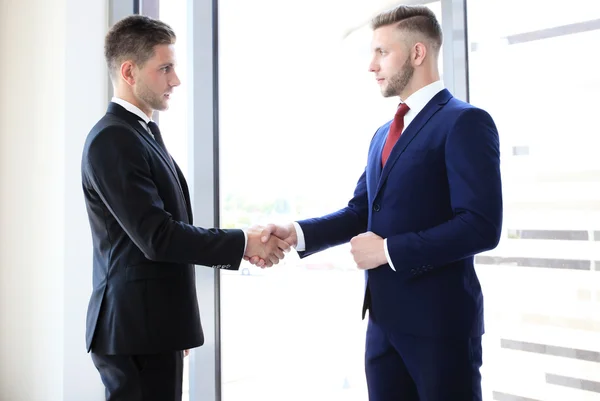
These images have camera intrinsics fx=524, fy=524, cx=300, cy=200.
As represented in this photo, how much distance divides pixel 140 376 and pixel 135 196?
52cm

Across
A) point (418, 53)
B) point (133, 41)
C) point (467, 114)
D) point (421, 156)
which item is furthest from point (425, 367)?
point (133, 41)

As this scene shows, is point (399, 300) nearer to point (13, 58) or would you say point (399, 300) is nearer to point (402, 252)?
point (402, 252)

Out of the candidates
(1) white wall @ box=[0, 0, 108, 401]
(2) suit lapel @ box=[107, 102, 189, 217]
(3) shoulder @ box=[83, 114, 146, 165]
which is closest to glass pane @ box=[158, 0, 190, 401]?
(1) white wall @ box=[0, 0, 108, 401]

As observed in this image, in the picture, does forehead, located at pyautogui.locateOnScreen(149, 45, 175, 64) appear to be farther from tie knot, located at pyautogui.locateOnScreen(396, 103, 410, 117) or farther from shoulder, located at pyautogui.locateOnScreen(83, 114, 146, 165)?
tie knot, located at pyautogui.locateOnScreen(396, 103, 410, 117)

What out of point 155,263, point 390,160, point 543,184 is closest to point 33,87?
point 155,263

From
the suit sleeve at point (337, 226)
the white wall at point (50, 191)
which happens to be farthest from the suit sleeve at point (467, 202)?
the white wall at point (50, 191)

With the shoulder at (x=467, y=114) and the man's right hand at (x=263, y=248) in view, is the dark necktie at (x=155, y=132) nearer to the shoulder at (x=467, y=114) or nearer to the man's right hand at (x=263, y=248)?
the man's right hand at (x=263, y=248)

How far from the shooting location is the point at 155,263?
5.20 ft

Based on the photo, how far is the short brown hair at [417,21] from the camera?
159cm

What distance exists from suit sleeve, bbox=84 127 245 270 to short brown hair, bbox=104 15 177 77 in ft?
1.06

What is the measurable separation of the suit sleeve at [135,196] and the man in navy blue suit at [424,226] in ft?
1.74

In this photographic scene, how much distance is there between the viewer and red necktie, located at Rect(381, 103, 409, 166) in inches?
63.0

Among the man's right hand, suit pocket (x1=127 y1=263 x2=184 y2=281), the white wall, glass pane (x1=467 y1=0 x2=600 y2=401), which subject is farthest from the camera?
the white wall

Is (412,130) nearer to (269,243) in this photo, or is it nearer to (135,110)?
(269,243)
